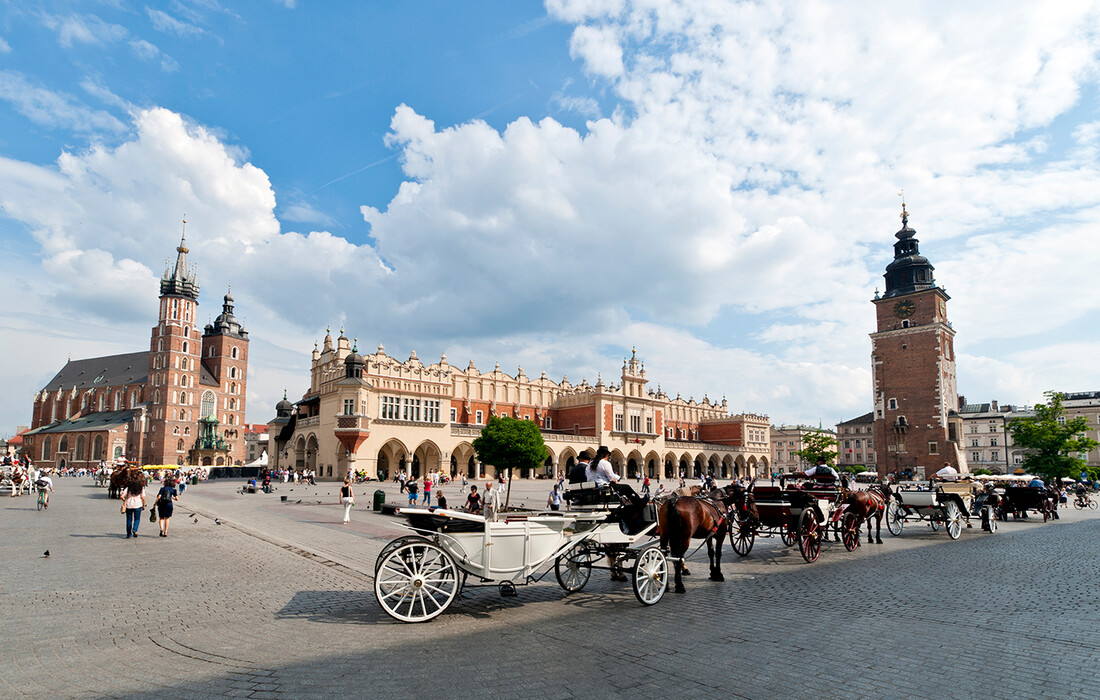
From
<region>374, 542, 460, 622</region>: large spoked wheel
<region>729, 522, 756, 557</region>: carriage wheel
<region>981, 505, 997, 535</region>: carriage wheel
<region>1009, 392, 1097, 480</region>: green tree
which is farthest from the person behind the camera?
<region>1009, 392, 1097, 480</region>: green tree

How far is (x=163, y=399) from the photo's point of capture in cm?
8950

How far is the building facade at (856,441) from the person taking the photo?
97863 millimetres

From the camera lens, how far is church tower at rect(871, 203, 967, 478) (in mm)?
58500

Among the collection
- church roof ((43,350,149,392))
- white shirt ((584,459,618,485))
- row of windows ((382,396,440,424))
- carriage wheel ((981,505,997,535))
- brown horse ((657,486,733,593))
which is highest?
church roof ((43,350,149,392))

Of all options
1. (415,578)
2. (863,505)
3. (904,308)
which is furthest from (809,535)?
(904,308)

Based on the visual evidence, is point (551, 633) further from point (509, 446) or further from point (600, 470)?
point (509, 446)

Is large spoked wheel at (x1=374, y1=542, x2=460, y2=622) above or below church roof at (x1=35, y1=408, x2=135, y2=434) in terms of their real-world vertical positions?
below

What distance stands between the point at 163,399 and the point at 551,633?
99.9 m

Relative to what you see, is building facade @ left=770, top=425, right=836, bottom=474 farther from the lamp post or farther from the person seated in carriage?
the person seated in carriage

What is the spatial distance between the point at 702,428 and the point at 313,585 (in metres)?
74.8

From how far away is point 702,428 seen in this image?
260ft

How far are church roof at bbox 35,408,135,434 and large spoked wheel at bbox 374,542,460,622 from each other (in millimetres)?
97908

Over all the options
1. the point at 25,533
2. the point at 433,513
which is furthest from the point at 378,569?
the point at 25,533

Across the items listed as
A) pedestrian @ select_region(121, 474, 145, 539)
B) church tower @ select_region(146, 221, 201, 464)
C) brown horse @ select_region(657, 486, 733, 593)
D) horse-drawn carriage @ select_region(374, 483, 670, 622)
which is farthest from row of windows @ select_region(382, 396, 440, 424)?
church tower @ select_region(146, 221, 201, 464)
